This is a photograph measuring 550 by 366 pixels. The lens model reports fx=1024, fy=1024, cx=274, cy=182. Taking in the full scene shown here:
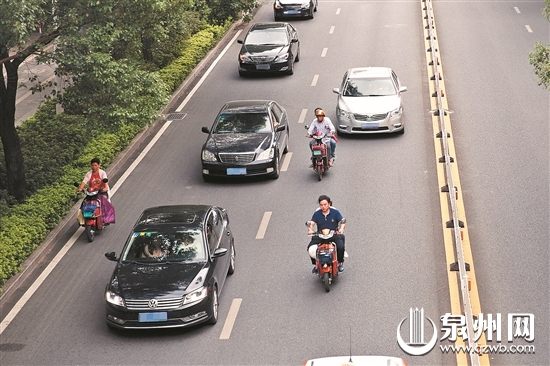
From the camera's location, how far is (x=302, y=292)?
17547 millimetres

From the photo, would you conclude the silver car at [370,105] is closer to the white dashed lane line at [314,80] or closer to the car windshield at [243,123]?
the car windshield at [243,123]

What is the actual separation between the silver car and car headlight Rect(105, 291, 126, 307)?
1229 centimetres

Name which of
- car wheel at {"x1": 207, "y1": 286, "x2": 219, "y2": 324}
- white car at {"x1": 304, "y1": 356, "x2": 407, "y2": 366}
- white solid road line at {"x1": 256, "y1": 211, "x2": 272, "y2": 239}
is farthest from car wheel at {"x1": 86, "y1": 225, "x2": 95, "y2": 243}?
white car at {"x1": 304, "y1": 356, "x2": 407, "y2": 366}

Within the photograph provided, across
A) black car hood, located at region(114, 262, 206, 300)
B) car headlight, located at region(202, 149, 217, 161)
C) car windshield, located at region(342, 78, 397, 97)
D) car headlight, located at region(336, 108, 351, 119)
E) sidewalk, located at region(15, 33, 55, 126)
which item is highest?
black car hood, located at region(114, 262, 206, 300)

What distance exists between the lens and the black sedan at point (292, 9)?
143 feet

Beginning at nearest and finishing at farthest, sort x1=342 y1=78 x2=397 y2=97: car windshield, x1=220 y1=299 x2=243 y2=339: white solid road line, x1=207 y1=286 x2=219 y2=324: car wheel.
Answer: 1. x1=220 y1=299 x2=243 y2=339: white solid road line
2. x1=207 y1=286 x2=219 y2=324: car wheel
3. x1=342 y1=78 x2=397 y2=97: car windshield

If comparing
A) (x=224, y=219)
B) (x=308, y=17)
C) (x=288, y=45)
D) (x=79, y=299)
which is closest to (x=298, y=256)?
(x=224, y=219)

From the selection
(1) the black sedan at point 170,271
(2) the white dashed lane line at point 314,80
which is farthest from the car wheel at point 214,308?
(2) the white dashed lane line at point 314,80

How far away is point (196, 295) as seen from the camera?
1590 centimetres

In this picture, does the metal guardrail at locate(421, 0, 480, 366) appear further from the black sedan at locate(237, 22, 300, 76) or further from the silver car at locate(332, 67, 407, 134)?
the black sedan at locate(237, 22, 300, 76)

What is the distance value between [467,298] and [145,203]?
9.40 metres

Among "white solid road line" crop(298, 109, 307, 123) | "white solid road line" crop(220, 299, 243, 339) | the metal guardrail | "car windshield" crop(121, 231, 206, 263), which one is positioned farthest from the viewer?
"white solid road line" crop(298, 109, 307, 123)

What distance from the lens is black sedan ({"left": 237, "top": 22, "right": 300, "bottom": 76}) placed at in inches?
1350

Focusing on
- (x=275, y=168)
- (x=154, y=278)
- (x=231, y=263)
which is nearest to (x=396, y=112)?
(x=275, y=168)
